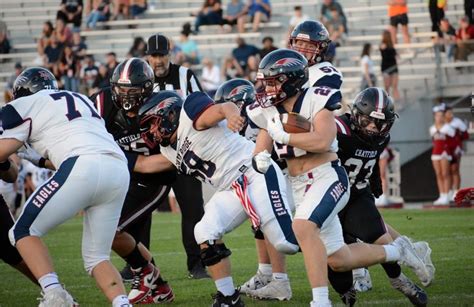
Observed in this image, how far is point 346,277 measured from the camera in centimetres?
690

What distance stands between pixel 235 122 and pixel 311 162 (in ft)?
1.81

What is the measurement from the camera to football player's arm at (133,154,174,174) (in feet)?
24.2

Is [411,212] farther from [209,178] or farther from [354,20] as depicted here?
[209,178]

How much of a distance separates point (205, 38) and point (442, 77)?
19.1 feet

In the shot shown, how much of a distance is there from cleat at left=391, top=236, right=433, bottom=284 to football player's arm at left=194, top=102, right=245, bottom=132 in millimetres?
1409

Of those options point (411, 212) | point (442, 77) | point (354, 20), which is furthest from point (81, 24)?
point (411, 212)

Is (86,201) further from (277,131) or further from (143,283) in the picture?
Answer: (143,283)

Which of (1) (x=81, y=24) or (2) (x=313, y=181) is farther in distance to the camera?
(1) (x=81, y=24)

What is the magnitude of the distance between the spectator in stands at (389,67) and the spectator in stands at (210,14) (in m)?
4.73

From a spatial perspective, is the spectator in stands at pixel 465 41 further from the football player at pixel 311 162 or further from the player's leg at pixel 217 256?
the player's leg at pixel 217 256

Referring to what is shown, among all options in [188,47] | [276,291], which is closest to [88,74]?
[188,47]

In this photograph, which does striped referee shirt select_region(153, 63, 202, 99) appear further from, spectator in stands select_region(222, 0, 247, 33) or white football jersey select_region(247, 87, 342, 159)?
spectator in stands select_region(222, 0, 247, 33)

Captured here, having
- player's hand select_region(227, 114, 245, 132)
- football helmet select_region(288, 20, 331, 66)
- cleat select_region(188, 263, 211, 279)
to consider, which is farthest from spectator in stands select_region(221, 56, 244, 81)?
player's hand select_region(227, 114, 245, 132)

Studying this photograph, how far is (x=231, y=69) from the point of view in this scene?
19.3m
